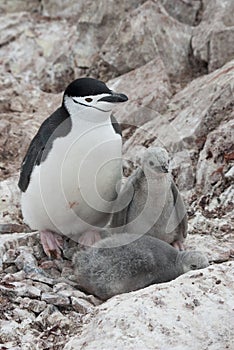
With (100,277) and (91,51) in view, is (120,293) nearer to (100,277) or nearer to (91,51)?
(100,277)

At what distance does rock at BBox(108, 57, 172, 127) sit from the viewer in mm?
7184

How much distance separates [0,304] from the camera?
4426 mm

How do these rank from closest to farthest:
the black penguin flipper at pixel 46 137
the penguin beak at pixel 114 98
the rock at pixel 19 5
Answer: the penguin beak at pixel 114 98 → the black penguin flipper at pixel 46 137 → the rock at pixel 19 5

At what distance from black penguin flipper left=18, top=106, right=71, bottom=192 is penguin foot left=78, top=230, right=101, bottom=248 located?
1.74ft

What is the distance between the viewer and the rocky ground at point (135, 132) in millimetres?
3980

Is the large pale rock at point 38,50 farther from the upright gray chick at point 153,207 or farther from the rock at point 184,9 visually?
the upright gray chick at point 153,207

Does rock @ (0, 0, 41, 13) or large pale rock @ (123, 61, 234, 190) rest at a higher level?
large pale rock @ (123, 61, 234, 190)

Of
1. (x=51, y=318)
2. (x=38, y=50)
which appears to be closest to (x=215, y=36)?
(x=38, y=50)

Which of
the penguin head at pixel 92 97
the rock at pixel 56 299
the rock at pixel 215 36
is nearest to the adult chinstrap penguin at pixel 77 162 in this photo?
the penguin head at pixel 92 97

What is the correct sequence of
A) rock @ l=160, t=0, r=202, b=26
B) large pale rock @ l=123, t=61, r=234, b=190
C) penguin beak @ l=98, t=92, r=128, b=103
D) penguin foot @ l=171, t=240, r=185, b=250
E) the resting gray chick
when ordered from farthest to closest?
rock @ l=160, t=0, r=202, b=26 → large pale rock @ l=123, t=61, r=234, b=190 → penguin foot @ l=171, t=240, r=185, b=250 → penguin beak @ l=98, t=92, r=128, b=103 → the resting gray chick

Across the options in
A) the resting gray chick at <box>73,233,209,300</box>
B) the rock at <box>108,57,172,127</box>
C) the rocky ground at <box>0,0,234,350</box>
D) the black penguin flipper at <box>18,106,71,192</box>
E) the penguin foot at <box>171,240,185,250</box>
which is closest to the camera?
the rocky ground at <box>0,0,234,350</box>

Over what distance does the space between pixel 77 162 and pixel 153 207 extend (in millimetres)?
610

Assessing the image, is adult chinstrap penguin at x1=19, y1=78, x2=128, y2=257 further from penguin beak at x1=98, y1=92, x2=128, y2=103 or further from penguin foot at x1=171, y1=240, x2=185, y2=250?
penguin foot at x1=171, y1=240, x2=185, y2=250

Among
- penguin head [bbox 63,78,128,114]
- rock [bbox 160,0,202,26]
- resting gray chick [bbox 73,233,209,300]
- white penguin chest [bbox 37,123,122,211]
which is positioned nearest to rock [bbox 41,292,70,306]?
resting gray chick [bbox 73,233,209,300]
